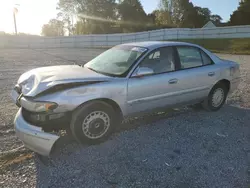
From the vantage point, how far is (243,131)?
4414 millimetres

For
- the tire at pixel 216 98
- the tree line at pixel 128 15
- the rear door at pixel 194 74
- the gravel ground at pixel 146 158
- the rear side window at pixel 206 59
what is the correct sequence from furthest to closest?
the tree line at pixel 128 15, the tire at pixel 216 98, the rear side window at pixel 206 59, the rear door at pixel 194 74, the gravel ground at pixel 146 158

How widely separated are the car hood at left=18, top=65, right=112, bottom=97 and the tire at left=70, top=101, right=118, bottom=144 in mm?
378

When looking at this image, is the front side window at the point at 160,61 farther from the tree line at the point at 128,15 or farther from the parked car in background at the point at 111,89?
the tree line at the point at 128,15

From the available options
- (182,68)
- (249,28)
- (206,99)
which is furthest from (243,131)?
(249,28)

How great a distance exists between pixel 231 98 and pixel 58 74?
181 inches

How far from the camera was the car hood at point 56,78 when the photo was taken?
3.42 metres

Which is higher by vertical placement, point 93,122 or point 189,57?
point 189,57

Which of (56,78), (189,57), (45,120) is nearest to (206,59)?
(189,57)

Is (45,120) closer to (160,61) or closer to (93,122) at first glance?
(93,122)

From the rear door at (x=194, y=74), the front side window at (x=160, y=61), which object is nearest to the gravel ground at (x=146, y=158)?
the rear door at (x=194, y=74)

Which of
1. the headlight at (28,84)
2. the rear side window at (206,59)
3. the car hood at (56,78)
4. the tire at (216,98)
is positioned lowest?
the tire at (216,98)

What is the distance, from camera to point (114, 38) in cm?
2944

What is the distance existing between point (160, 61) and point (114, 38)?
84.3ft

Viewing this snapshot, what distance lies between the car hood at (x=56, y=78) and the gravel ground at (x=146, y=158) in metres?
0.90
